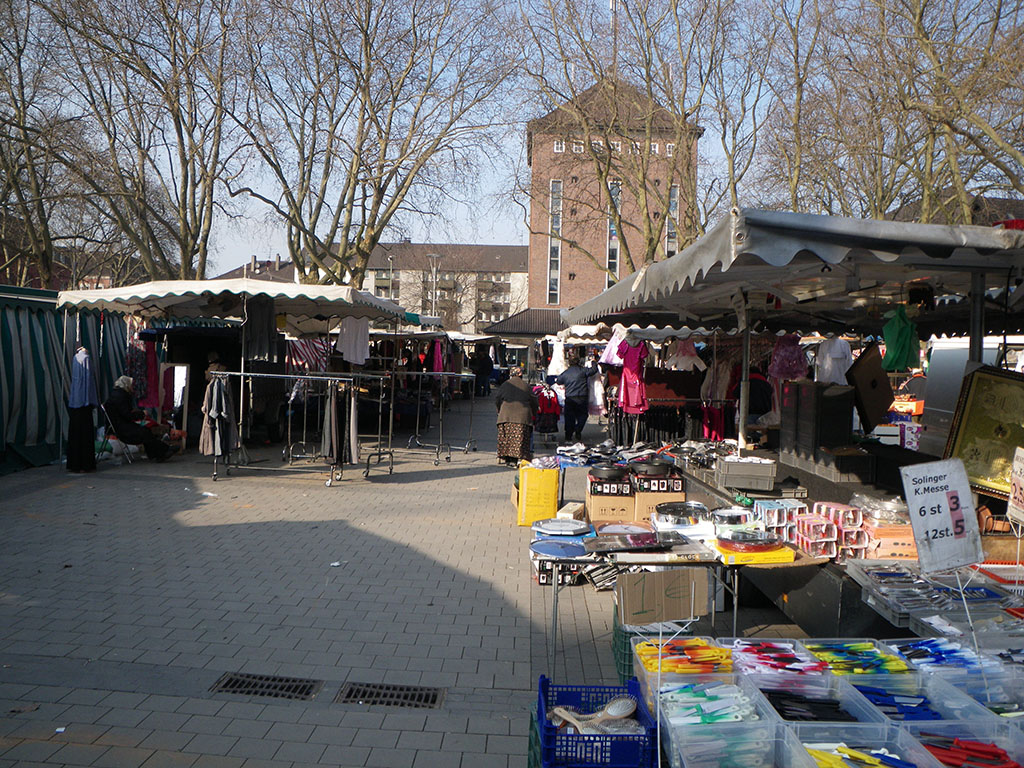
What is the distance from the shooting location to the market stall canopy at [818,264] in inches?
154

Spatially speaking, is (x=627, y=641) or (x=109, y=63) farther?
(x=109, y=63)

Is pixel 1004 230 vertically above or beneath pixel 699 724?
above

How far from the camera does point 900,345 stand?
7.07 m

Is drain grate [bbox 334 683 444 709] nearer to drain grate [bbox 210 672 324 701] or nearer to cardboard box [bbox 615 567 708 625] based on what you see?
drain grate [bbox 210 672 324 701]

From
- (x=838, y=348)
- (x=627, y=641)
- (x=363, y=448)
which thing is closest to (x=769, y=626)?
(x=627, y=641)

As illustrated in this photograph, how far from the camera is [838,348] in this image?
1003 centimetres

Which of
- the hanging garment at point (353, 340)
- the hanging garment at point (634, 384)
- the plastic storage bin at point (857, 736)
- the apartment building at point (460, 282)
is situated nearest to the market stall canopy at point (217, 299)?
the hanging garment at point (353, 340)

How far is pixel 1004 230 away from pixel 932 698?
9.22 feet

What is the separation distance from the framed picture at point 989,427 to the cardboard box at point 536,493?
439 cm

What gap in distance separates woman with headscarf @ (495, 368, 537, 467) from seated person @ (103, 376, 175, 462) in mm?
5825

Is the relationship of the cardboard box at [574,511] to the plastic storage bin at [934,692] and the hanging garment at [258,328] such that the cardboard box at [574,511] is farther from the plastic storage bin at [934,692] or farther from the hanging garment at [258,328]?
the hanging garment at [258,328]

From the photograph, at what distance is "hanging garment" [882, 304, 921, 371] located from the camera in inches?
278

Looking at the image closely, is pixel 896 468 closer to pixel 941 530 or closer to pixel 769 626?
pixel 769 626

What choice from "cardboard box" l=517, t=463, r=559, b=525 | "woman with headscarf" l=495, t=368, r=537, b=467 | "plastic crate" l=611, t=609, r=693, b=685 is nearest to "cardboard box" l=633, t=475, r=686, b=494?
"cardboard box" l=517, t=463, r=559, b=525
